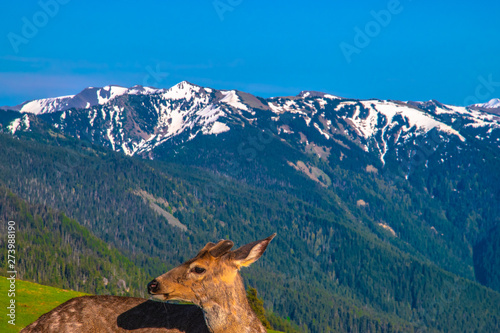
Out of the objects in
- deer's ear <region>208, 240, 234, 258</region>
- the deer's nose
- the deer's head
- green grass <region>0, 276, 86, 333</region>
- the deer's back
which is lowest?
green grass <region>0, 276, 86, 333</region>

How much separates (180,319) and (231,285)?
5.01 feet

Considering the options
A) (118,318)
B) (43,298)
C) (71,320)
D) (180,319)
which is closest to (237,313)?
(180,319)

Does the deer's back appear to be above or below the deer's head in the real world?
below

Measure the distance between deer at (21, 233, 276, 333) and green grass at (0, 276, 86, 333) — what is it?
101 ft

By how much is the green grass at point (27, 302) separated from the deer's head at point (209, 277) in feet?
107

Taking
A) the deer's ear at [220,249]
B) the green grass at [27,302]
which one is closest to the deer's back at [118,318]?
the deer's ear at [220,249]

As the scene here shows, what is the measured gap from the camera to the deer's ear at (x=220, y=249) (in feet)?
41.3

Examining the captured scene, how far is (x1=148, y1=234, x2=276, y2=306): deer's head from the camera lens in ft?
40.4

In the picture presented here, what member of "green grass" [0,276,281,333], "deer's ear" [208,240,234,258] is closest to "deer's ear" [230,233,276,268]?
"deer's ear" [208,240,234,258]

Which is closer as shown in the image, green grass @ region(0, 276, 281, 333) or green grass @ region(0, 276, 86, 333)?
green grass @ region(0, 276, 281, 333)

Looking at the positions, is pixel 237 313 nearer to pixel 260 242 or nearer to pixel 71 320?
pixel 260 242

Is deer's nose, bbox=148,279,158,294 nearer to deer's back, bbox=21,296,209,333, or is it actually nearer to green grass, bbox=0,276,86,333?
deer's back, bbox=21,296,209,333

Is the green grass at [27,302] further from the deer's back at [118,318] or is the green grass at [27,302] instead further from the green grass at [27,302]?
the deer's back at [118,318]

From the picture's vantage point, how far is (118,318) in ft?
42.9
